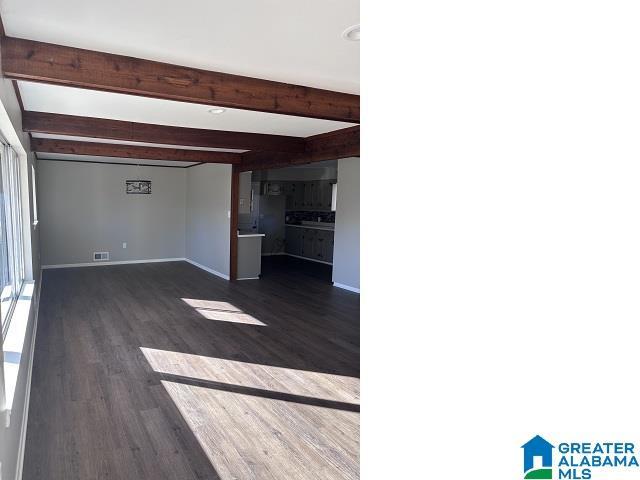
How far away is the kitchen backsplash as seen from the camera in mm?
11156

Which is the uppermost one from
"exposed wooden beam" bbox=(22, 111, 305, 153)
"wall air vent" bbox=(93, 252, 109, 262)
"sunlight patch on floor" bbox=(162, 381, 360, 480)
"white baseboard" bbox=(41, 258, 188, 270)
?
"exposed wooden beam" bbox=(22, 111, 305, 153)

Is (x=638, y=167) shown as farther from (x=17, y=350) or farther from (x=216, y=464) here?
(x=17, y=350)

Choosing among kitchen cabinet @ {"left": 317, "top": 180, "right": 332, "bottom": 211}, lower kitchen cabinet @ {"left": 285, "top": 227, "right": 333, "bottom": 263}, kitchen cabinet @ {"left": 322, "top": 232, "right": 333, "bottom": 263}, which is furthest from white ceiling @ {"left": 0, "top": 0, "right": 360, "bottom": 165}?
kitchen cabinet @ {"left": 317, "top": 180, "right": 332, "bottom": 211}

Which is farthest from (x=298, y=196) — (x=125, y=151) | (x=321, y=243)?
(x=125, y=151)

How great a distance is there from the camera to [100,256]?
930 centimetres

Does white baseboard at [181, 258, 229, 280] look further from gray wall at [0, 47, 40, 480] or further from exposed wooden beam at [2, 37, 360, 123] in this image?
exposed wooden beam at [2, 37, 360, 123]

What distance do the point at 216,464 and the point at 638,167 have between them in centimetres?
253

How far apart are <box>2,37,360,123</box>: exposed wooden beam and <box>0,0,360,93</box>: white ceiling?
8 cm

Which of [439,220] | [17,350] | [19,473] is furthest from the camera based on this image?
[17,350]

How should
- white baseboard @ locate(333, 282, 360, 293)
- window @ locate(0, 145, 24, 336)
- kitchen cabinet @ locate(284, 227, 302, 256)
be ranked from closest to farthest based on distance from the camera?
window @ locate(0, 145, 24, 336) → white baseboard @ locate(333, 282, 360, 293) → kitchen cabinet @ locate(284, 227, 302, 256)

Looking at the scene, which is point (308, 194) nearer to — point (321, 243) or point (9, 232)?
point (321, 243)

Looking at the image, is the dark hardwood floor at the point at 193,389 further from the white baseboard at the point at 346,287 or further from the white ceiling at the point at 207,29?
the white ceiling at the point at 207,29

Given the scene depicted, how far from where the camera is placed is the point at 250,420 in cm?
290

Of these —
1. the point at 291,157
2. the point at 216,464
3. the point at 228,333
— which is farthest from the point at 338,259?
the point at 216,464
